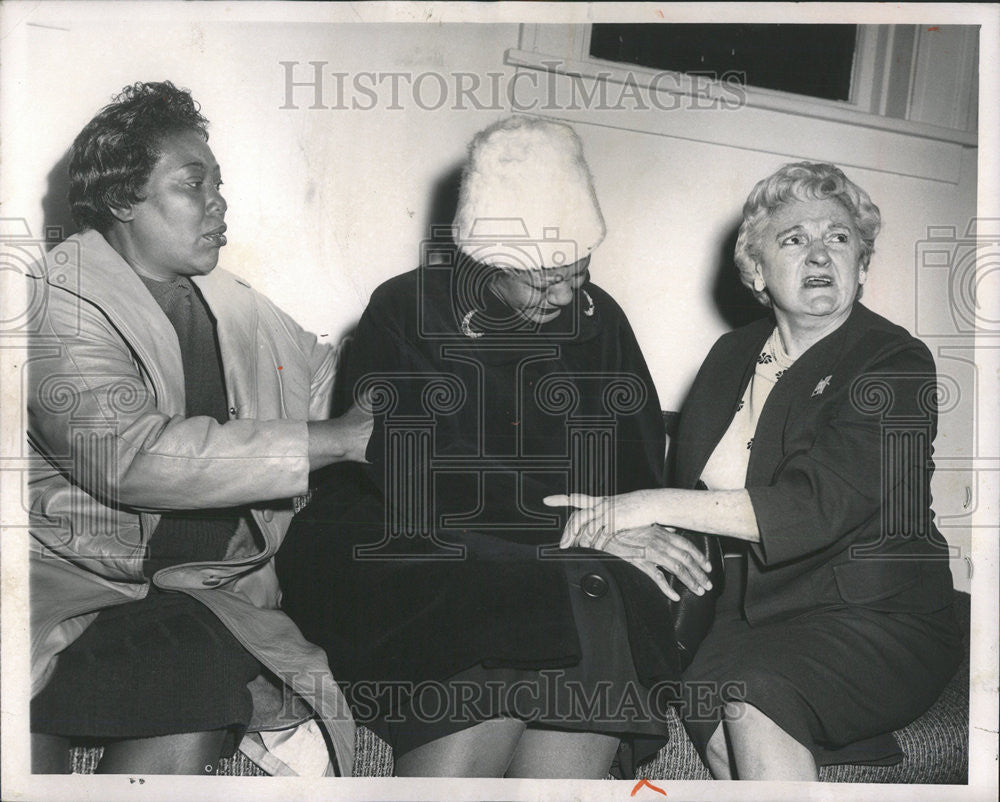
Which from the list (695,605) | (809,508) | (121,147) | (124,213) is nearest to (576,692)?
(695,605)

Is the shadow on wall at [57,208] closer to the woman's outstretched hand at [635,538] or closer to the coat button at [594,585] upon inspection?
the woman's outstretched hand at [635,538]

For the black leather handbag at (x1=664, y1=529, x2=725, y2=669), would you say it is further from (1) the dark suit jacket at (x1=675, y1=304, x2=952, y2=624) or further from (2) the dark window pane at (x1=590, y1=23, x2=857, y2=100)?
(2) the dark window pane at (x1=590, y1=23, x2=857, y2=100)

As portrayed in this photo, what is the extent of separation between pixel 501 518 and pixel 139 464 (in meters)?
0.74

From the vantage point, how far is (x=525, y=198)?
2.28 meters

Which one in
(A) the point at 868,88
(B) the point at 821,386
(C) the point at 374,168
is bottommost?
(B) the point at 821,386

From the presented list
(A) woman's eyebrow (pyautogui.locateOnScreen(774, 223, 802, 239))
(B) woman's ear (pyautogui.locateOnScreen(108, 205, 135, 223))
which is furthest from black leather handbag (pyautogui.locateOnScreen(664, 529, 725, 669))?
(B) woman's ear (pyautogui.locateOnScreen(108, 205, 135, 223))

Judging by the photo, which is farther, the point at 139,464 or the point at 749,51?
the point at 749,51

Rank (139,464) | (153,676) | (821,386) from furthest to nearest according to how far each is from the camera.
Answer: (821,386), (139,464), (153,676)

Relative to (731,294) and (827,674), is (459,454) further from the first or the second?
(827,674)

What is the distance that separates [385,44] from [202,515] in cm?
108

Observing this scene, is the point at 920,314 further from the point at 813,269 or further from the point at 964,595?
the point at 964,595

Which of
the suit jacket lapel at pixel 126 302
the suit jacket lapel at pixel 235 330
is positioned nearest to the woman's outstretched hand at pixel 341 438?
the suit jacket lapel at pixel 235 330

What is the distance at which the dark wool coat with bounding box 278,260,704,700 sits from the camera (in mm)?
2158

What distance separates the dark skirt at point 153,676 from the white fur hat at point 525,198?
96 centimetres
